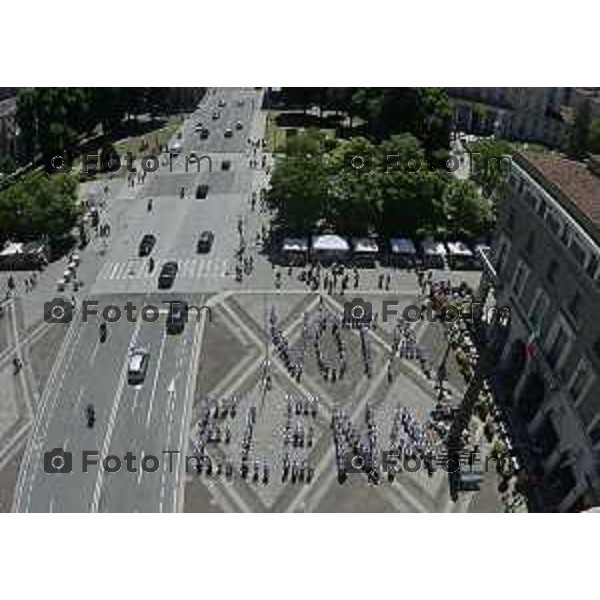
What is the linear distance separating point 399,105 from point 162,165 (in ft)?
135

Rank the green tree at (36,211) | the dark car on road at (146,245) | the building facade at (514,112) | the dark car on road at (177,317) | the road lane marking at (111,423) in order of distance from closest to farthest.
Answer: the road lane marking at (111,423) → the dark car on road at (177,317) → the green tree at (36,211) → the dark car on road at (146,245) → the building facade at (514,112)

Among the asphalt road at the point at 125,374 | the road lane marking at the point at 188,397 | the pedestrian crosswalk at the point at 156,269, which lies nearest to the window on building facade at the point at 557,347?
the road lane marking at the point at 188,397

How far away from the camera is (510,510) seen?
56.3 metres

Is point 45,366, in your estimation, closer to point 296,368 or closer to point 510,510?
point 296,368

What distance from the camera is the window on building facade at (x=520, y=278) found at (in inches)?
2785

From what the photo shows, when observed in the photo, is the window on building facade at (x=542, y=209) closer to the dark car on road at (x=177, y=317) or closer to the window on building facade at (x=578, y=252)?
the window on building facade at (x=578, y=252)

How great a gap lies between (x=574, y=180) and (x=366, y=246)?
3018cm

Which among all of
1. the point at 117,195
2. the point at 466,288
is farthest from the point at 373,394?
the point at 117,195

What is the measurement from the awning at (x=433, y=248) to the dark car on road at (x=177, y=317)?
32.2m

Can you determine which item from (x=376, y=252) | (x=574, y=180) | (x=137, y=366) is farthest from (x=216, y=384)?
(x=574, y=180)

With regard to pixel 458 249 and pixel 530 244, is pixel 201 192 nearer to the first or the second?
pixel 458 249

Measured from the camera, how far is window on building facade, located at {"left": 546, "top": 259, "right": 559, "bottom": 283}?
63.9 metres

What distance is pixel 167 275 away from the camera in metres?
84.2

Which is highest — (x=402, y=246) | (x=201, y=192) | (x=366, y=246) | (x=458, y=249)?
(x=458, y=249)
